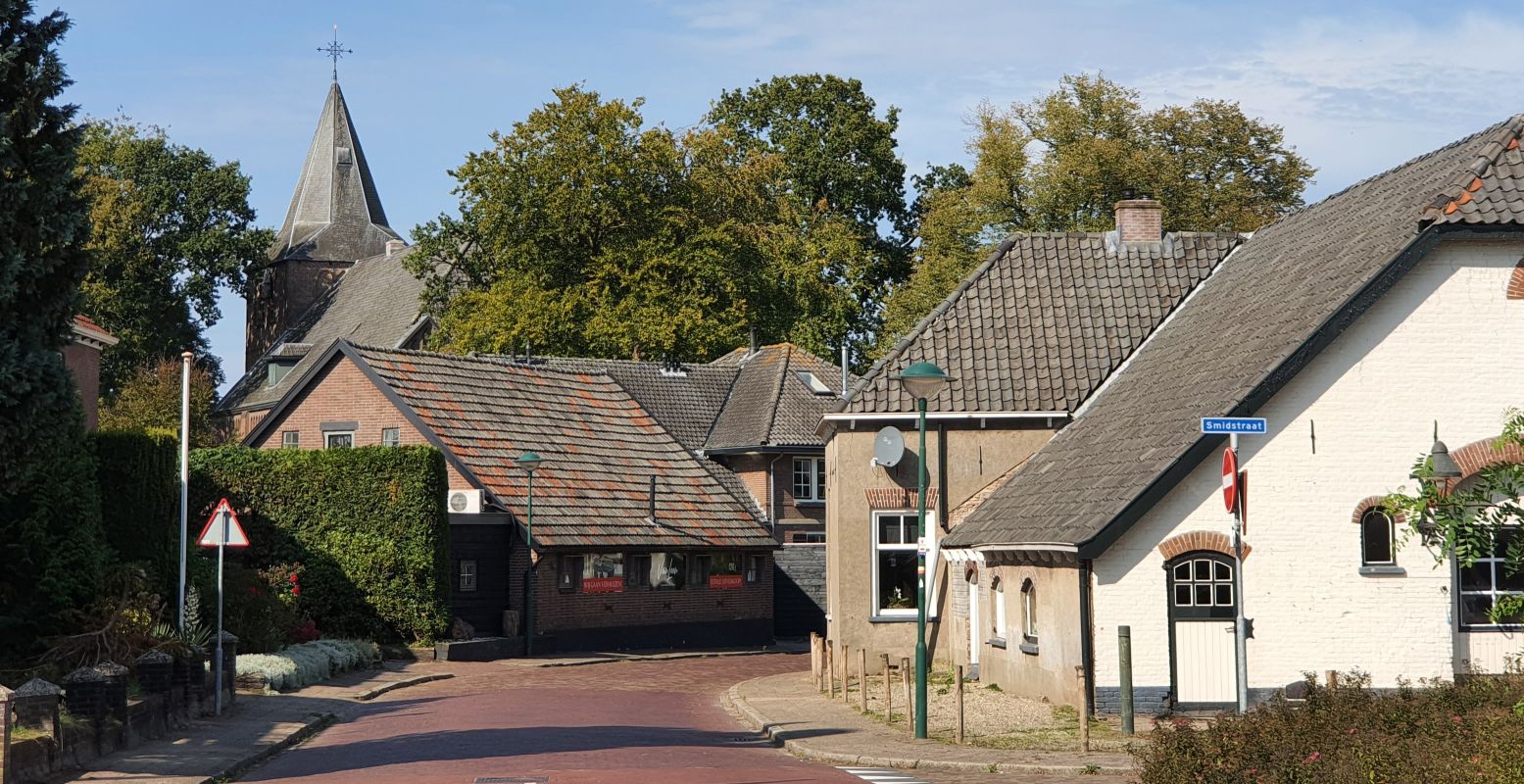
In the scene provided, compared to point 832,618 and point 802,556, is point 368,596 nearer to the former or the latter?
point 832,618

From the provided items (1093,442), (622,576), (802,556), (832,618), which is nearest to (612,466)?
(622,576)

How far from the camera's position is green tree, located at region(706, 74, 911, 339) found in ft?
235

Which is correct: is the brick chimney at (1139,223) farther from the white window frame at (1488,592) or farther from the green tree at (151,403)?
the green tree at (151,403)

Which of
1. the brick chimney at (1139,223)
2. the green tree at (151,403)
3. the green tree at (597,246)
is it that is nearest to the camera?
the brick chimney at (1139,223)

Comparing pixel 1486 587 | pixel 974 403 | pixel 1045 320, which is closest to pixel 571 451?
pixel 1045 320

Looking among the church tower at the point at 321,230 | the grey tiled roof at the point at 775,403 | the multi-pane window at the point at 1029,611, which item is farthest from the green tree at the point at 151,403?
the multi-pane window at the point at 1029,611

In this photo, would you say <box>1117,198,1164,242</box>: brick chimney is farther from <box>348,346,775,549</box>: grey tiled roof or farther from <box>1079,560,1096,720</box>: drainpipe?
<box>348,346,775,549</box>: grey tiled roof

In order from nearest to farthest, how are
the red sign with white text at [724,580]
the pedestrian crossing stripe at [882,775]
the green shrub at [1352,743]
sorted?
the green shrub at [1352,743] < the pedestrian crossing stripe at [882,775] < the red sign with white text at [724,580]

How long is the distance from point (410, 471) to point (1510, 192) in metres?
21.6

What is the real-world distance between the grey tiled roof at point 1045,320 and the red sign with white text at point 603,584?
40.6 ft

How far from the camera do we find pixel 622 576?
39.9 meters

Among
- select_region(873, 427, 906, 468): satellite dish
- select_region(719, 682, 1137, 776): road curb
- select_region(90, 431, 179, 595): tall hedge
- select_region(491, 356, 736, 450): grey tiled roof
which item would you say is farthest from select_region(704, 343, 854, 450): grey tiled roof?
select_region(719, 682, 1137, 776): road curb

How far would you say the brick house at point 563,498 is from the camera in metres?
37.5

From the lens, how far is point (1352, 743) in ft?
39.7
